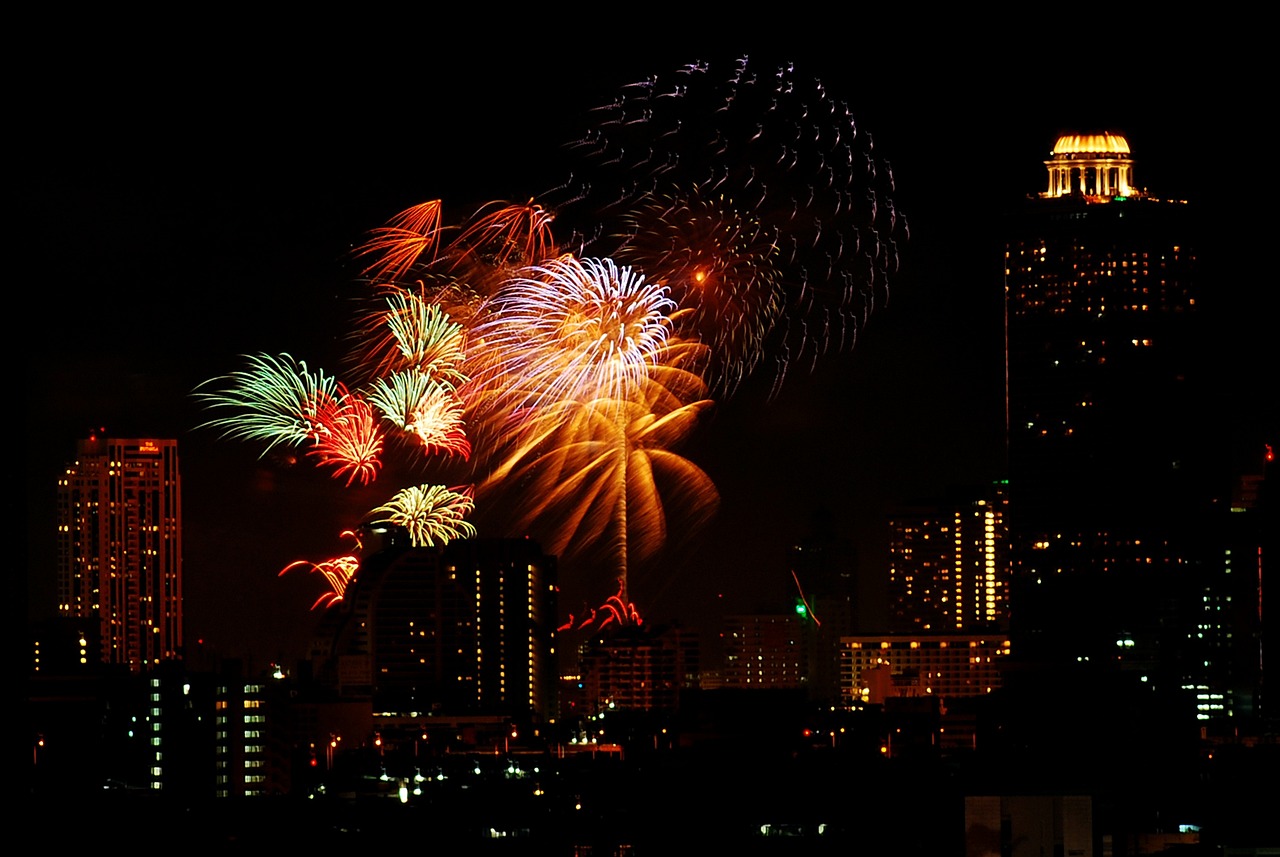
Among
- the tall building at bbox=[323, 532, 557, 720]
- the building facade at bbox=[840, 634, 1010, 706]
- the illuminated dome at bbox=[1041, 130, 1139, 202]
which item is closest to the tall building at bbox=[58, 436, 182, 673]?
the tall building at bbox=[323, 532, 557, 720]

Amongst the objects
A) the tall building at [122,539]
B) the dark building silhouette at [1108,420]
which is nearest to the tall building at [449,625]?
the tall building at [122,539]

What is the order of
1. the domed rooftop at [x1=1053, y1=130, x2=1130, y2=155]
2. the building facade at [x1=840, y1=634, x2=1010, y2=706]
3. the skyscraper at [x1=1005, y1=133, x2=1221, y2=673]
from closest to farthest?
the domed rooftop at [x1=1053, y1=130, x2=1130, y2=155]
the skyscraper at [x1=1005, y1=133, x2=1221, y2=673]
the building facade at [x1=840, y1=634, x2=1010, y2=706]

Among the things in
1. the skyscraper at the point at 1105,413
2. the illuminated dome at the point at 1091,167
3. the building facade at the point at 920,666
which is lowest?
the building facade at the point at 920,666

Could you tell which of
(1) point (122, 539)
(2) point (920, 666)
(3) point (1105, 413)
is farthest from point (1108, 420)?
(1) point (122, 539)

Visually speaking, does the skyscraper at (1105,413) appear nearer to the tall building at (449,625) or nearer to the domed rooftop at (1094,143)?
the domed rooftop at (1094,143)

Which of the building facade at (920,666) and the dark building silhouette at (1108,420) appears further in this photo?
the building facade at (920,666)

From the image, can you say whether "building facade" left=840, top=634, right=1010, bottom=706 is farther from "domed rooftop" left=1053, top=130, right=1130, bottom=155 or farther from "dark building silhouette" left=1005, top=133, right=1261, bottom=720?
"domed rooftop" left=1053, top=130, right=1130, bottom=155

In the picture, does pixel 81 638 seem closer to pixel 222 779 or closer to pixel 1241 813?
pixel 222 779
